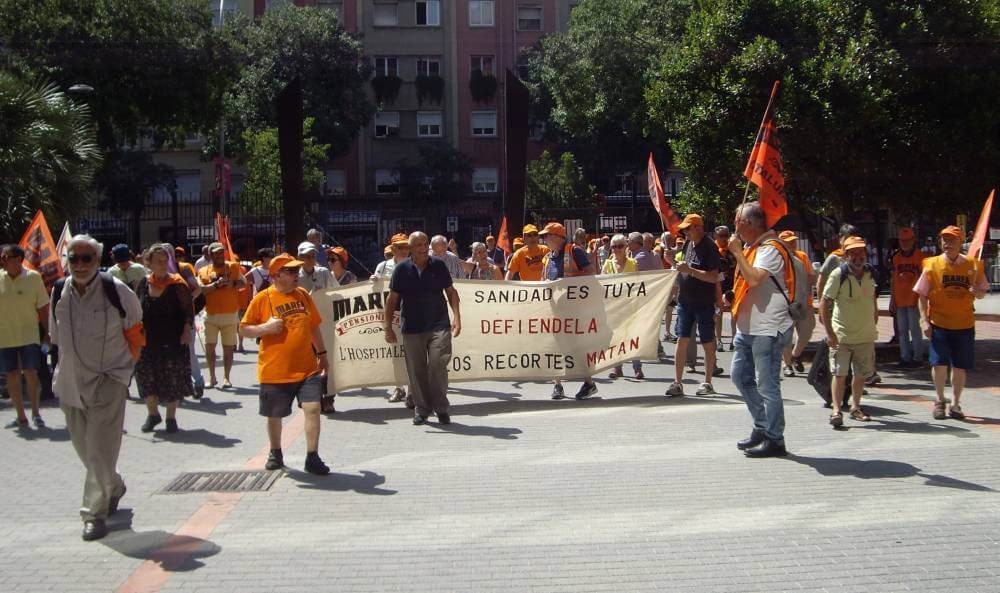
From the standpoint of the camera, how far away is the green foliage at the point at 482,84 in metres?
52.6

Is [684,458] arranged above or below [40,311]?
below

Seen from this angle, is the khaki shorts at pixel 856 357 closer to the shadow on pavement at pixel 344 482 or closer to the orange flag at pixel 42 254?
the shadow on pavement at pixel 344 482

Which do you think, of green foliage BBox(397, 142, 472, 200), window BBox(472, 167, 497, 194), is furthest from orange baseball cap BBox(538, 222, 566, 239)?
window BBox(472, 167, 497, 194)

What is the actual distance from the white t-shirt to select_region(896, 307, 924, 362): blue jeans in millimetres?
6328

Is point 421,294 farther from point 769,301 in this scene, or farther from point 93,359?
point 93,359

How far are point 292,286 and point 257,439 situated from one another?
224 centimetres

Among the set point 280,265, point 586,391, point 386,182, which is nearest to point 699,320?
point 586,391

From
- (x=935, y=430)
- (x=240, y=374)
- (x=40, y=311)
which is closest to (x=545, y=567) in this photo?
(x=935, y=430)

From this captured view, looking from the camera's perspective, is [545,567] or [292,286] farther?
[292,286]

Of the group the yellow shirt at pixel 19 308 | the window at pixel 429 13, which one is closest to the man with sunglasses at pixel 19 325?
the yellow shirt at pixel 19 308

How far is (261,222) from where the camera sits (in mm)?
33562

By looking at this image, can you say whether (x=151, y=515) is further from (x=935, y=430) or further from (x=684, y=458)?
(x=935, y=430)

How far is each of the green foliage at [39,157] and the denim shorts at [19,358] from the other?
5.69m

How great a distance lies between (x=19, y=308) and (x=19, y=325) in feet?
0.56
